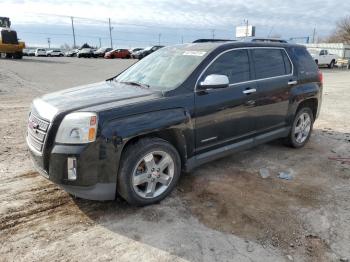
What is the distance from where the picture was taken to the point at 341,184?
182 inches

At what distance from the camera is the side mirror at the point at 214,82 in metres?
4.05

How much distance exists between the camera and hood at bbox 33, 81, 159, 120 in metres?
3.58

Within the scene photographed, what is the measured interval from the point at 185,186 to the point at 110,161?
52.5 inches

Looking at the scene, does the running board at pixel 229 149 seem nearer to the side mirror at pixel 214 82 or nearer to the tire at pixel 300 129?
the tire at pixel 300 129

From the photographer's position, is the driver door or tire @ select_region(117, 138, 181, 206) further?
the driver door

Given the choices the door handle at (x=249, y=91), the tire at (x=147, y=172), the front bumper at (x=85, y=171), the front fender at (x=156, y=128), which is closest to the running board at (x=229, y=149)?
the front fender at (x=156, y=128)

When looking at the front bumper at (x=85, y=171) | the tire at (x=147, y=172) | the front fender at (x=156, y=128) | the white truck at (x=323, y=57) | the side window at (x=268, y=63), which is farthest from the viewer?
the white truck at (x=323, y=57)

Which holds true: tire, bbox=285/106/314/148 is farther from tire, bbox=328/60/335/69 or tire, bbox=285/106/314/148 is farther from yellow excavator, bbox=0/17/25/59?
yellow excavator, bbox=0/17/25/59

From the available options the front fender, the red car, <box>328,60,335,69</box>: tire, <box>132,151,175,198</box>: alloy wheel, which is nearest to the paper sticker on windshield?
the front fender

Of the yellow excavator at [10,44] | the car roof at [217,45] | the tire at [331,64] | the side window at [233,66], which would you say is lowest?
the tire at [331,64]

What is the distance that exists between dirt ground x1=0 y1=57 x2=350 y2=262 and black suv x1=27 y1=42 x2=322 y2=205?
334 millimetres

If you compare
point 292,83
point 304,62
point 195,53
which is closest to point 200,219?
point 195,53

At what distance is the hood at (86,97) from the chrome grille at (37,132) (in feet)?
0.26

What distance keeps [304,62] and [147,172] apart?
3762mm
